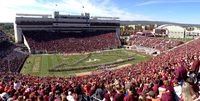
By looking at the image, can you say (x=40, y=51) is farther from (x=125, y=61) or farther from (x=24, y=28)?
(x=125, y=61)

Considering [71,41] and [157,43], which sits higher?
[157,43]

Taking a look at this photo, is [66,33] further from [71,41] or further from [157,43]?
[157,43]

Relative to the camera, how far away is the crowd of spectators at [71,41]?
9194 cm

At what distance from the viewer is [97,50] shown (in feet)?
313

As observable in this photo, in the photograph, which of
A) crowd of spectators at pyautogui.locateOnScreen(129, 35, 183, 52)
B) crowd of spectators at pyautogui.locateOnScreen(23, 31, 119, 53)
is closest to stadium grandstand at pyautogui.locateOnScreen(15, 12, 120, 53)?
crowd of spectators at pyautogui.locateOnScreen(23, 31, 119, 53)

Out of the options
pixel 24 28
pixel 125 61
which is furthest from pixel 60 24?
pixel 125 61

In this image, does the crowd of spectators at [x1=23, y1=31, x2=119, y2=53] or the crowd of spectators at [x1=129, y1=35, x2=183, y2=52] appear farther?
the crowd of spectators at [x1=23, y1=31, x2=119, y2=53]

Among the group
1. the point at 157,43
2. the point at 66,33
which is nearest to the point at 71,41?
the point at 66,33

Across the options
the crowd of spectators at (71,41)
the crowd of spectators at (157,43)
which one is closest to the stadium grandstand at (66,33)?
the crowd of spectators at (71,41)

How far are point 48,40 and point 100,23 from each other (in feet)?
86.8

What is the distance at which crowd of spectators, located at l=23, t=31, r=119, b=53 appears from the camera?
91.9 metres

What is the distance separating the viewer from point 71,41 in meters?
101

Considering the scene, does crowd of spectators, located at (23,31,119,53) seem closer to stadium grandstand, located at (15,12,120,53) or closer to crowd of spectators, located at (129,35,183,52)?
stadium grandstand, located at (15,12,120,53)

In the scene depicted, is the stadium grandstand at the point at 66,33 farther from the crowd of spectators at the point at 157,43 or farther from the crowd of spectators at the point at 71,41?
the crowd of spectators at the point at 157,43
